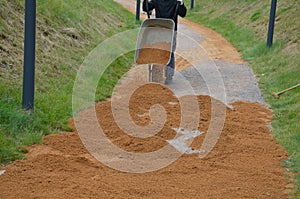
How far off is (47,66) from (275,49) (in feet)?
22.5

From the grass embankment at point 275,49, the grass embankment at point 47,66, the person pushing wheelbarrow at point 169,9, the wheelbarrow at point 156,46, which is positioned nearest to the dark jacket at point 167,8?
the person pushing wheelbarrow at point 169,9

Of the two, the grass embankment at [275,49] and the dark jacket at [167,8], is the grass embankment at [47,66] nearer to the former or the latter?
the dark jacket at [167,8]

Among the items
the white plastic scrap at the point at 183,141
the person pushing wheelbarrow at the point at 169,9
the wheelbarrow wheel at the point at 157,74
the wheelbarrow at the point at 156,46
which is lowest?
the white plastic scrap at the point at 183,141

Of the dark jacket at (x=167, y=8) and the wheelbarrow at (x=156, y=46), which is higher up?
the dark jacket at (x=167, y=8)

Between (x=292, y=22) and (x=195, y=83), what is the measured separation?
5.45m

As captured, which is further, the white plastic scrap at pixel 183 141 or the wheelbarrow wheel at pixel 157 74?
the wheelbarrow wheel at pixel 157 74

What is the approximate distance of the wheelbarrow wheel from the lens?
10367 millimetres

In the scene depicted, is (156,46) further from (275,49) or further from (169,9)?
(275,49)

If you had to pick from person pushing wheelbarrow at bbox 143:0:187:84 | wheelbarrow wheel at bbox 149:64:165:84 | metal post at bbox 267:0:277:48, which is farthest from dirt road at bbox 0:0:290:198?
metal post at bbox 267:0:277:48

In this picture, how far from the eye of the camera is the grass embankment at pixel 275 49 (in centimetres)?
754

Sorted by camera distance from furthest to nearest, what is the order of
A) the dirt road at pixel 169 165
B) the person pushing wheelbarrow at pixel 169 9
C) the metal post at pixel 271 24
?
the metal post at pixel 271 24 → the person pushing wheelbarrow at pixel 169 9 → the dirt road at pixel 169 165

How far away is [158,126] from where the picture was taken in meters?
7.21

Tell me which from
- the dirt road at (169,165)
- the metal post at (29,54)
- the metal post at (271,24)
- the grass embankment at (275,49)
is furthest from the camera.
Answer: the metal post at (271,24)

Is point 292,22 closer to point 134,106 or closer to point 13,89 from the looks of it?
point 134,106
